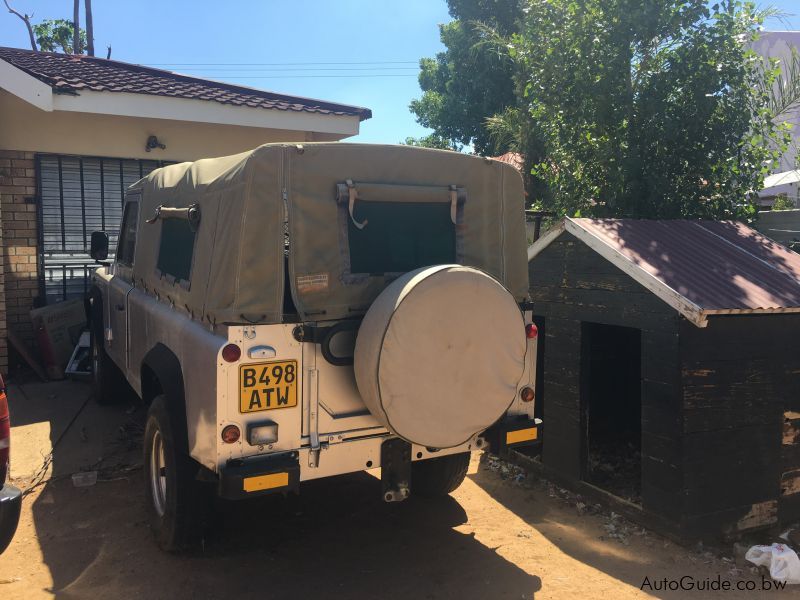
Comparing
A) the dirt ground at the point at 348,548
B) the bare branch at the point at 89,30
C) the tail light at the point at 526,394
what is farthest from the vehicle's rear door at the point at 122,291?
the bare branch at the point at 89,30

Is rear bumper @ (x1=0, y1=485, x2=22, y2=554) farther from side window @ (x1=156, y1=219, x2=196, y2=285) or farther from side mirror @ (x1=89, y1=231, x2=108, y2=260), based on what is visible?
side mirror @ (x1=89, y1=231, x2=108, y2=260)

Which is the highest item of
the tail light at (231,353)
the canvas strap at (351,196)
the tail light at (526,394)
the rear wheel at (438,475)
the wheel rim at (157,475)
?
the canvas strap at (351,196)

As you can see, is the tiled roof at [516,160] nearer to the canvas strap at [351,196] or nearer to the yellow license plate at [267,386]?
the canvas strap at [351,196]

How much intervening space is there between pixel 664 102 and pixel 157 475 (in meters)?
5.79

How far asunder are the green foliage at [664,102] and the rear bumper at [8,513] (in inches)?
233

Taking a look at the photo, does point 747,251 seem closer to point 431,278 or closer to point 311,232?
point 431,278

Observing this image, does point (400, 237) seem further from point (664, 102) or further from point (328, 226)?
point (664, 102)

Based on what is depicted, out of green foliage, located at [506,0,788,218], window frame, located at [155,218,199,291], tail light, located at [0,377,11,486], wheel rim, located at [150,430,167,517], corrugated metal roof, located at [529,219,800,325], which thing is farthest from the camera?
green foliage, located at [506,0,788,218]

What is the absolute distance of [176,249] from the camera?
4.30 m

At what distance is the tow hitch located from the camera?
11.7ft

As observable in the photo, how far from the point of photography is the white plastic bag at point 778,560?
145 inches

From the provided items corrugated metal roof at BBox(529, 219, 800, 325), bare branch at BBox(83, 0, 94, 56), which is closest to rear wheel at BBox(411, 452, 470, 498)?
corrugated metal roof at BBox(529, 219, 800, 325)

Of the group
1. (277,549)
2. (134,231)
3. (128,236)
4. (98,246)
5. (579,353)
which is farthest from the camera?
(98,246)

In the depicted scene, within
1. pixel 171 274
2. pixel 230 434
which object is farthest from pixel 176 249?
pixel 230 434
